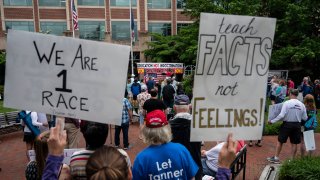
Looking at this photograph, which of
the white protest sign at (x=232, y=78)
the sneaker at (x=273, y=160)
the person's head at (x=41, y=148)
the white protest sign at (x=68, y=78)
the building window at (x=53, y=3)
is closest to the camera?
the white protest sign at (x=232, y=78)

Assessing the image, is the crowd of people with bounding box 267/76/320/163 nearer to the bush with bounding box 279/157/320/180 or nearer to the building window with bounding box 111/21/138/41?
the bush with bounding box 279/157/320/180

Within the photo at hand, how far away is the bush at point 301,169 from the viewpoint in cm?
479

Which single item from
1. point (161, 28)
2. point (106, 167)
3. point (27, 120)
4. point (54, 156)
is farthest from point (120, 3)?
point (106, 167)

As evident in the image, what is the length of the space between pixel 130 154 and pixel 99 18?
31043mm

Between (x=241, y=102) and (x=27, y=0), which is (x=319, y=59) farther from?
(x=27, y=0)

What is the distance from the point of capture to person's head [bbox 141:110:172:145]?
2.99 metres

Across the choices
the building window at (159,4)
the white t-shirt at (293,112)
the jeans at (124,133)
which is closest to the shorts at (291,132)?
the white t-shirt at (293,112)

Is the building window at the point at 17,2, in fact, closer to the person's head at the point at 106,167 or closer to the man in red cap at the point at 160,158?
the man in red cap at the point at 160,158

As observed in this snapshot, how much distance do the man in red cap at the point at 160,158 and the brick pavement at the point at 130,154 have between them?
12.7ft

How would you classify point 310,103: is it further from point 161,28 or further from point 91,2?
point 91,2

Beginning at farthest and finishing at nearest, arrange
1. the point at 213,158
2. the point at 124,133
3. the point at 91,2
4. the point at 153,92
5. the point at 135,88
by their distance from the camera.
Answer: the point at 91,2 → the point at 135,88 → the point at 124,133 → the point at 153,92 → the point at 213,158

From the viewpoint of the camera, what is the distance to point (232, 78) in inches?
98.3

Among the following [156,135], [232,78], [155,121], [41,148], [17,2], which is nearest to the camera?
[232,78]

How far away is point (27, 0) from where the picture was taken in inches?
1390
